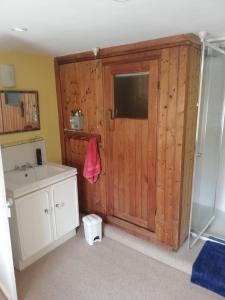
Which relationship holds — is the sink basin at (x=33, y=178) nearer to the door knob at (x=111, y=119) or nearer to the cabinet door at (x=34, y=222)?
the cabinet door at (x=34, y=222)

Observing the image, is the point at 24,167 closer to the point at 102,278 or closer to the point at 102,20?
the point at 102,278

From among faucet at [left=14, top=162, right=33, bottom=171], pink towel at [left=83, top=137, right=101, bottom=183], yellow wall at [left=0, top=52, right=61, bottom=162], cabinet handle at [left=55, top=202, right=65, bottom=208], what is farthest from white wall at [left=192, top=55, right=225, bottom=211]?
faucet at [left=14, top=162, right=33, bottom=171]

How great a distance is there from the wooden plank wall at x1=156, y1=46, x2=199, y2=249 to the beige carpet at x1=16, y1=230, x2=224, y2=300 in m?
0.36

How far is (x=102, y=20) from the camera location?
1590mm

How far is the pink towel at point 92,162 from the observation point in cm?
271

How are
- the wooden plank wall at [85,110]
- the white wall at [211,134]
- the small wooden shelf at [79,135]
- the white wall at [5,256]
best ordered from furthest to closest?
the small wooden shelf at [79,135]
the wooden plank wall at [85,110]
the white wall at [211,134]
the white wall at [5,256]

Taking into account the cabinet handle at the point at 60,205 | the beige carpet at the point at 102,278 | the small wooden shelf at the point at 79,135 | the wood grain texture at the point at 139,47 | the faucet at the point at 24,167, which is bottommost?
the beige carpet at the point at 102,278

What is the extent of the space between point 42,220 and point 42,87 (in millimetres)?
1555

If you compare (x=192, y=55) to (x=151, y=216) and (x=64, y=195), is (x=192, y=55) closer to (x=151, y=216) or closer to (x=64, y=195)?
(x=151, y=216)

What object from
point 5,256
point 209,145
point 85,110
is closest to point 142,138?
point 85,110

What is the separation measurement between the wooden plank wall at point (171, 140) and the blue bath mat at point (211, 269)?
0.93 ft

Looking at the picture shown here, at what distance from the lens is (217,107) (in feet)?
8.39

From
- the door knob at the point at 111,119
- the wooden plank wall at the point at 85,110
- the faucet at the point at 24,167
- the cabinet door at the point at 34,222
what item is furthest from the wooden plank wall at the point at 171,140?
the faucet at the point at 24,167

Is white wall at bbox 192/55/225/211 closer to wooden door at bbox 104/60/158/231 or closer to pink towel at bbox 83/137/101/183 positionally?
wooden door at bbox 104/60/158/231
